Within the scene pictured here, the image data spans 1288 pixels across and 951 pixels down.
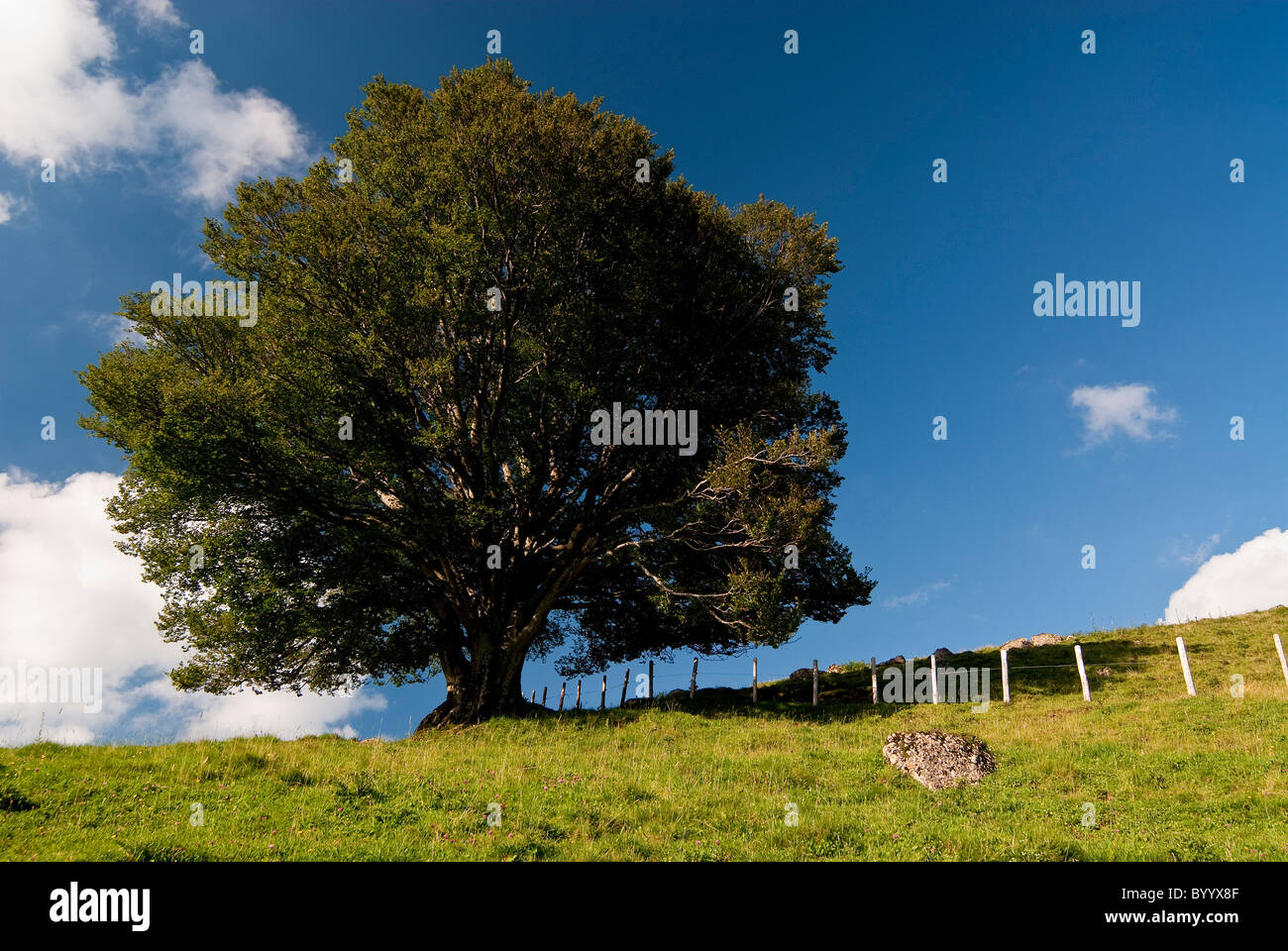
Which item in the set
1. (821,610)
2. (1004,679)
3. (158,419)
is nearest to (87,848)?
(158,419)

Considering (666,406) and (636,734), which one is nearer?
(636,734)

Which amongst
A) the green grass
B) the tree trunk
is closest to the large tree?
the tree trunk

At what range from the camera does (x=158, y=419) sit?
21.3m

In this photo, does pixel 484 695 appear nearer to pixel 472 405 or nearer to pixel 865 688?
pixel 472 405

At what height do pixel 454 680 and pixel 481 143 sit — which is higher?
pixel 481 143

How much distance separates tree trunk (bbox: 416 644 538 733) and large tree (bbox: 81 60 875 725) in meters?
0.10

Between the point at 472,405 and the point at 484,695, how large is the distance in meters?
10.5

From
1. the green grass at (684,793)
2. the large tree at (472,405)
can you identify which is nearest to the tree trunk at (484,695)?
the large tree at (472,405)

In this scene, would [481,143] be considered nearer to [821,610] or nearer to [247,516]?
[247,516]

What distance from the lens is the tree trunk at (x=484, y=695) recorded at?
84.9ft

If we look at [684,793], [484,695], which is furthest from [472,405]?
[684,793]

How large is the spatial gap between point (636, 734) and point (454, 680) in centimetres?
835

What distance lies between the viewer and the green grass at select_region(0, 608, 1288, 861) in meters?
11.1

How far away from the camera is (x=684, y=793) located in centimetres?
1472
